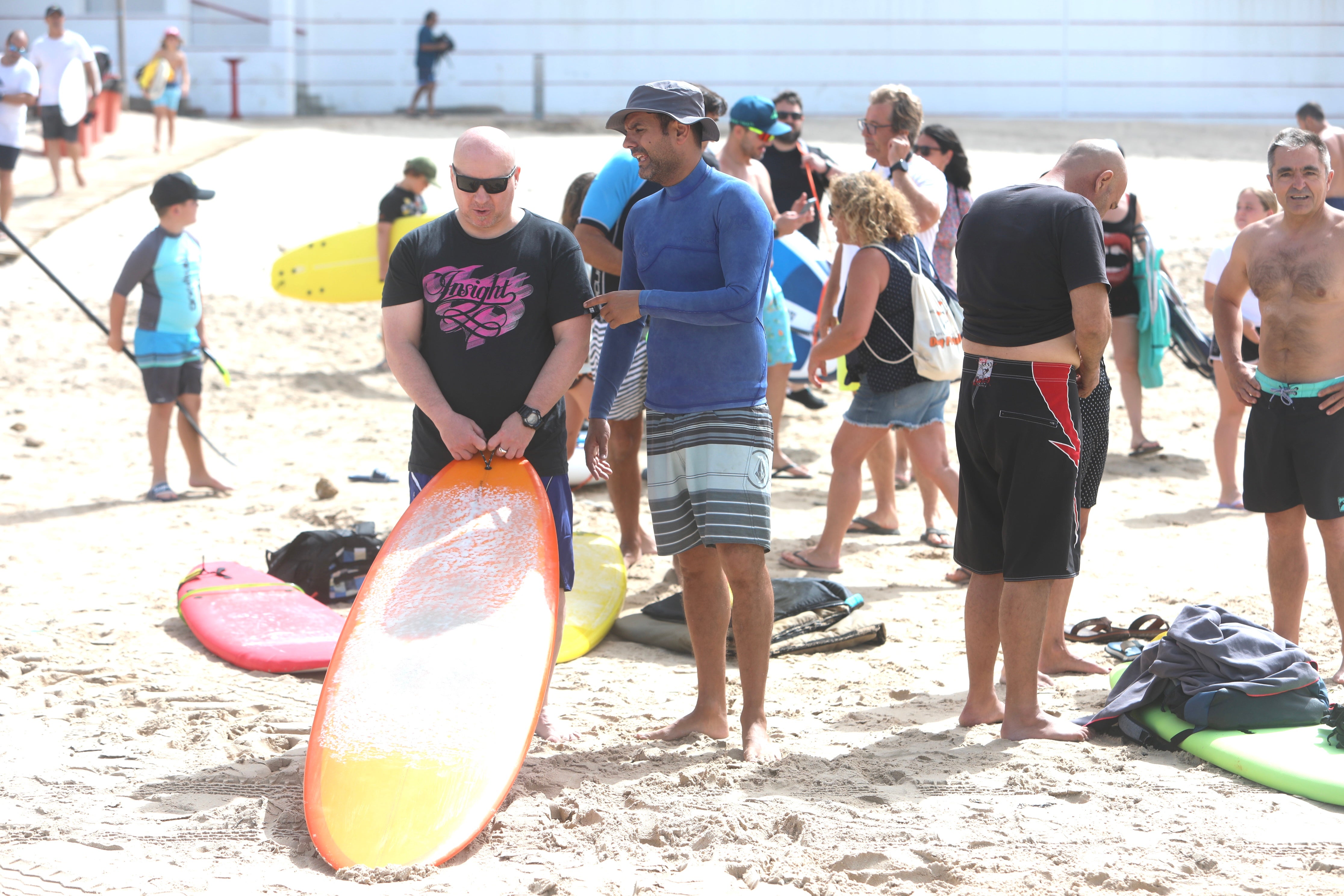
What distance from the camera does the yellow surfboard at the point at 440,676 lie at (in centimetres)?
295

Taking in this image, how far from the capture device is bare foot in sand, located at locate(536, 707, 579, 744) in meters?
3.72

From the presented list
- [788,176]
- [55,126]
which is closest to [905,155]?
[788,176]

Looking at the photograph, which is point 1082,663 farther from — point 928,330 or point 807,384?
point 807,384

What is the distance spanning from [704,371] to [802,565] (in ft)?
7.55

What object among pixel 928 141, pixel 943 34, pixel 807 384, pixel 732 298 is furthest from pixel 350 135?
pixel 732 298

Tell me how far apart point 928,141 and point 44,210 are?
1082 cm

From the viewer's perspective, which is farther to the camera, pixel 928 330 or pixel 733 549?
pixel 928 330

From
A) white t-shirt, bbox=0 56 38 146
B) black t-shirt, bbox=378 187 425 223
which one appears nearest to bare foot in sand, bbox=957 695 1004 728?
black t-shirt, bbox=378 187 425 223

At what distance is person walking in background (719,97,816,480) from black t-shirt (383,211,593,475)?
4.75ft

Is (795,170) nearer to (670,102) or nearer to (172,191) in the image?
(172,191)

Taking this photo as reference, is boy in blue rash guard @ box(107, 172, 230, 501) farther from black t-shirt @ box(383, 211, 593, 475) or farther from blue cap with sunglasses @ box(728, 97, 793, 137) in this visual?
black t-shirt @ box(383, 211, 593, 475)

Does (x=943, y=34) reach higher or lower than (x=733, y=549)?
higher

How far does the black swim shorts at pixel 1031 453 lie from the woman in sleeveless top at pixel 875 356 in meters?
1.59

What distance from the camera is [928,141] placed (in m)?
6.41
